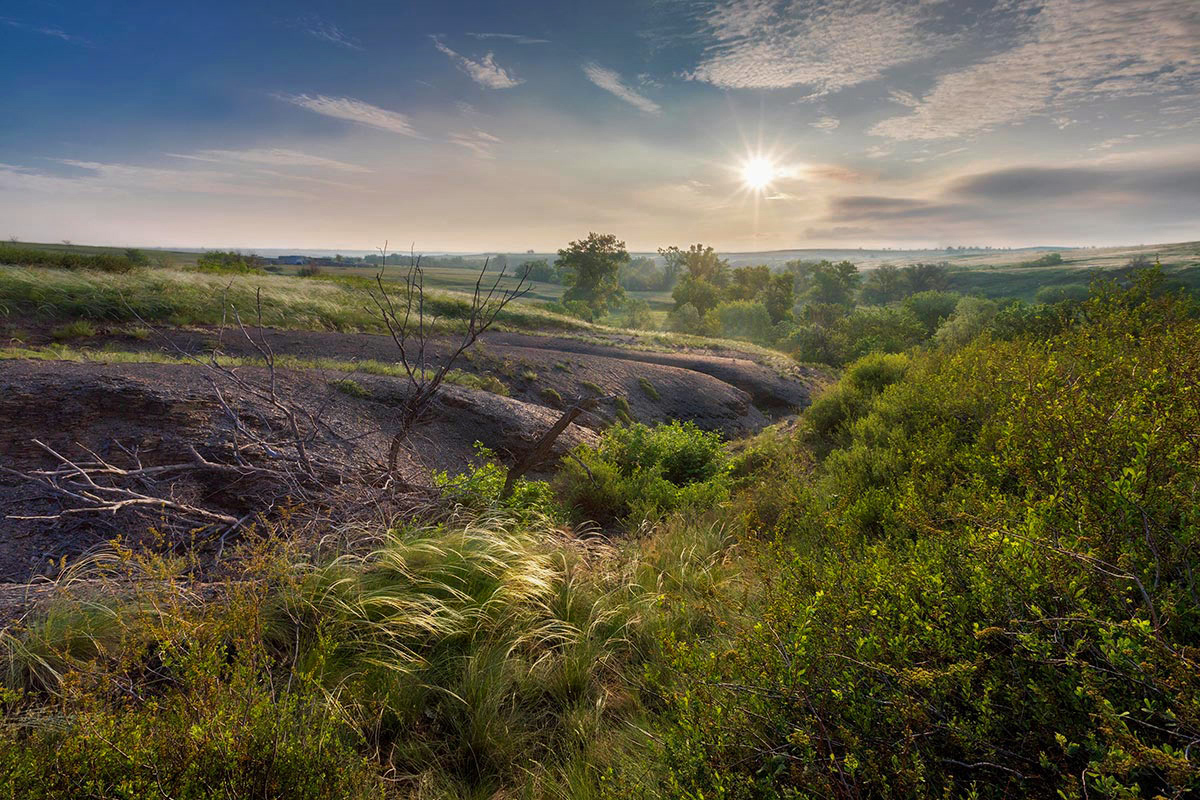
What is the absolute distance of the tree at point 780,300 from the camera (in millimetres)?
59844

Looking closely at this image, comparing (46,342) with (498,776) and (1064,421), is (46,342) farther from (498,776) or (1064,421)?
(1064,421)

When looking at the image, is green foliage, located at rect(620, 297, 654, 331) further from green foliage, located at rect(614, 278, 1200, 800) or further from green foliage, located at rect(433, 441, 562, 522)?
green foliage, located at rect(614, 278, 1200, 800)

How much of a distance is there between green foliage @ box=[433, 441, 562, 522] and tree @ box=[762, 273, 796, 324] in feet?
191

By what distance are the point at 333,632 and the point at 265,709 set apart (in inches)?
36.9

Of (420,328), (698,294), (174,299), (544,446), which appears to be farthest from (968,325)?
(698,294)

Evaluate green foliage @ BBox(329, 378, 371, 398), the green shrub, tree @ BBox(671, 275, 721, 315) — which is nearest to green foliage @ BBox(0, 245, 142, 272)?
green foliage @ BBox(329, 378, 371, 398)

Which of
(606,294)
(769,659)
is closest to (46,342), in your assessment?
(769,659)

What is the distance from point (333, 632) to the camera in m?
2.88

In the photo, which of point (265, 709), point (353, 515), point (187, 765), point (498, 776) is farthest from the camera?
point (353, 515)

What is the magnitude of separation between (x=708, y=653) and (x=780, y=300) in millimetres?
62912

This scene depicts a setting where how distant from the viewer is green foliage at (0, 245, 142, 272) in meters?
16.6

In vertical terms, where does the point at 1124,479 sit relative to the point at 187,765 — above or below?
above

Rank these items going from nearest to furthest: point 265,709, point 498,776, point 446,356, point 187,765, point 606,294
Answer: point 187,765 → point 265,709 → point 498,776 → point 446,356 → point 606,294

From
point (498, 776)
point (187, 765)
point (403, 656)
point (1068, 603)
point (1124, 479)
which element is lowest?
point (498, 776)
